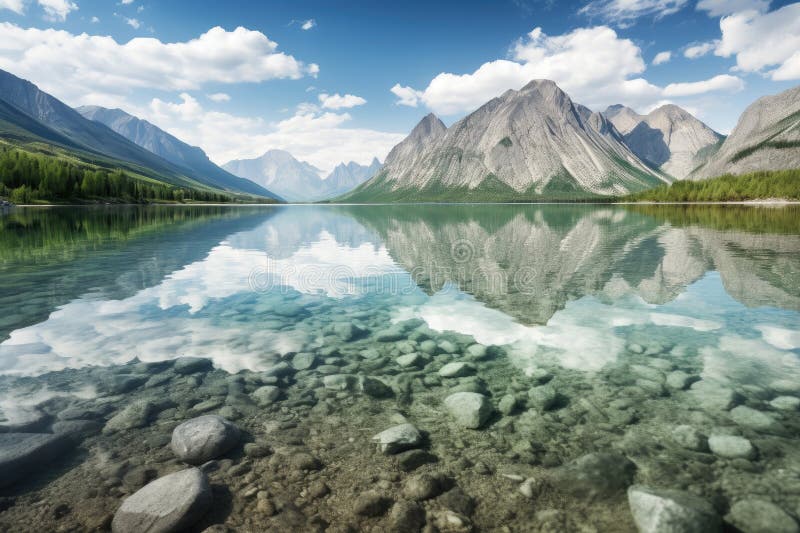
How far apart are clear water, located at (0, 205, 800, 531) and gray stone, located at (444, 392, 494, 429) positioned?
269mm

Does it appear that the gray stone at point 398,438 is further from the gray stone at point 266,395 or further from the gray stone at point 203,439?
the gray stone at point 266,395

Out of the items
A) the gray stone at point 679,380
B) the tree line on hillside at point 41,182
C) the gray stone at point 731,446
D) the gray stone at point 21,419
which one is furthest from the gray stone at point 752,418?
the tree line on hillside at point 41,182

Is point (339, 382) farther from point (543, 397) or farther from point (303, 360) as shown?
point (543, 397)

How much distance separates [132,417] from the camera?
9789mm

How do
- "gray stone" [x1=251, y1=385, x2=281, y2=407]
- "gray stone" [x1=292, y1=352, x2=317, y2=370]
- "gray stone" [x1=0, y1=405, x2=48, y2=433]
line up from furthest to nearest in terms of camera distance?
"gray stone" [x1=292, y1=352, x2=317, y2=370] < "gray stone" [x1=251, y1=385, x2=281, y2=407] < "gray stone" [x1=0, y1=405, x2=48, y2=433]

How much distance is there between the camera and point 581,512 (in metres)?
6.93

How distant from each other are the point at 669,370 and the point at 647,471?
6244mm

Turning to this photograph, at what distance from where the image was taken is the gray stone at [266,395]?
10.8 meters

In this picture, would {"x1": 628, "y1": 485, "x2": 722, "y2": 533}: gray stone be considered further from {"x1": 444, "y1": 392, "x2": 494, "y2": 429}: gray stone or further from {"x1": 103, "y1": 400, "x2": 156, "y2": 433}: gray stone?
{"x1": 103, "y1": 400, "x2": 156, "y2": 433}: gray stone

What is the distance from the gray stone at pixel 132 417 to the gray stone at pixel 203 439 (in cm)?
133

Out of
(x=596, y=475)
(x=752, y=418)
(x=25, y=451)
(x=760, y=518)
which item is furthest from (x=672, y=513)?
(x=25, y=451)

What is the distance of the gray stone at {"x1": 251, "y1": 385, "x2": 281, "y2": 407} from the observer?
35.5ft

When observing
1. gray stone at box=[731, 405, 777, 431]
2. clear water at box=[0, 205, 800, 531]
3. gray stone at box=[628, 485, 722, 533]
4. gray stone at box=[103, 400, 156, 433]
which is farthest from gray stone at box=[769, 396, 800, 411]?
gray stone at box=[103, 400, 156, 433]

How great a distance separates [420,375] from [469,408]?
9.19 ft
